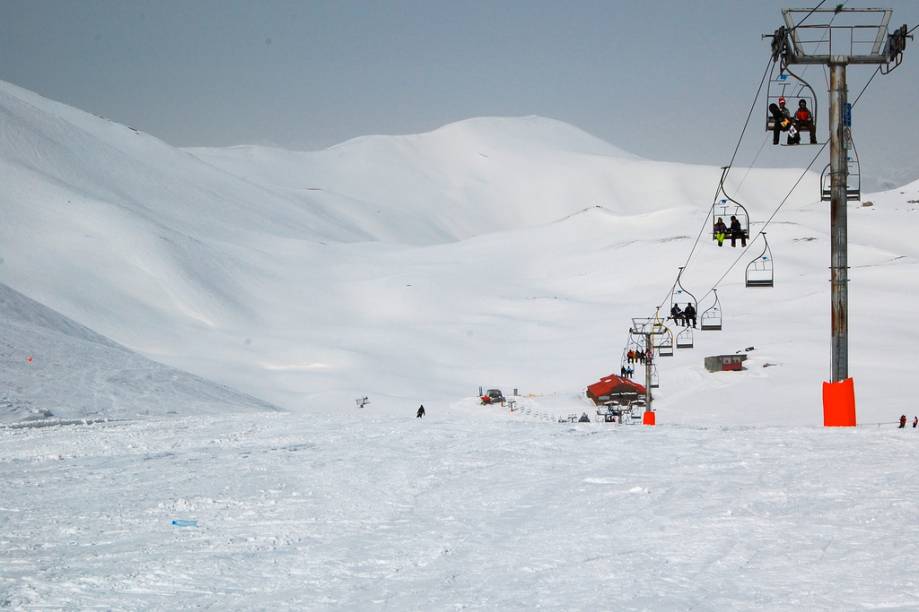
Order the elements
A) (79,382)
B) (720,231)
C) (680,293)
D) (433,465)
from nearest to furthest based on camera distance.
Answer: (433,465), (720,231), (79,382), (680,293)

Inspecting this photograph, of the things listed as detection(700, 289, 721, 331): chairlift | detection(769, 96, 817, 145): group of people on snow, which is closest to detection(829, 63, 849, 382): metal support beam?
detection(769, 96, 817, 145): group of people on snow

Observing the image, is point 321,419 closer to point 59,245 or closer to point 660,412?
point 660,412

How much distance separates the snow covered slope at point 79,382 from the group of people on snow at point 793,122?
14885 millimetres

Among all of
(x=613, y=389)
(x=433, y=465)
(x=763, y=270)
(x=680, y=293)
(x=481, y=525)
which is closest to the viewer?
(x=481, y=525)

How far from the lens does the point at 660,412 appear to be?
45000 mm

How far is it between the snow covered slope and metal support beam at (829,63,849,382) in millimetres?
14949

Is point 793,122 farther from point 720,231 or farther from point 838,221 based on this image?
point 720,231

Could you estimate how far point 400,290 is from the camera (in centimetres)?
9731

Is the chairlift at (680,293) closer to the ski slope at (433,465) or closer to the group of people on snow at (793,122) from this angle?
the ski slope at (433,465)

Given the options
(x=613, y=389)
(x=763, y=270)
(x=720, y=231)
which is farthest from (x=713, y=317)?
(x=613, y=389)

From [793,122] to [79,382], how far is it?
1809cm

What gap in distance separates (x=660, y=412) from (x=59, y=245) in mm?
58985

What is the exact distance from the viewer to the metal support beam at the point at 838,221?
14.0 meters

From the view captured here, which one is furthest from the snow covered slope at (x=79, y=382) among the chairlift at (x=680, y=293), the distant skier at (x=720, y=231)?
the distant skier at (x=720, y=231)
